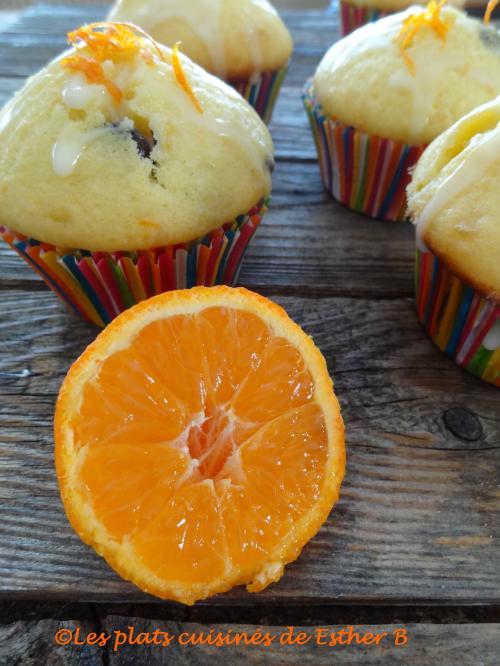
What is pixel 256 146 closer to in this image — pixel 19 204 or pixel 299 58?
pixel 19 204

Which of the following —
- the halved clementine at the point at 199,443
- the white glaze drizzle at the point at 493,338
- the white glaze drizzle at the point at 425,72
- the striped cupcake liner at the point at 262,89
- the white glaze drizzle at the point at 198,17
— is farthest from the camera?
the striped cupcake liner at the point at 262,89

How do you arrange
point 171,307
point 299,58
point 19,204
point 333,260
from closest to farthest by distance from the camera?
point 171,307 → point 19,204 → point 333,260 → point 299,58

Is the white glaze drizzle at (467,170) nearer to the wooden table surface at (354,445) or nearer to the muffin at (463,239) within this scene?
the muffin at (463,239)

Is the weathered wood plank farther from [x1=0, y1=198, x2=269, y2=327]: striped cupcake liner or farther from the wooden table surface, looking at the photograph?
[x1=0, y1=198, x2=269, y2=327]: striped cupcake liner

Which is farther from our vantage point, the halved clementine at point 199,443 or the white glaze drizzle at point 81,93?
the white glaze drizzle at point 81,93

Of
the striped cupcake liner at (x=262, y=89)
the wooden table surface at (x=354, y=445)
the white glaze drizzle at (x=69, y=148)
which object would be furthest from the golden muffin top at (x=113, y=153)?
the striped cupcake liner at (x=262, y=89)

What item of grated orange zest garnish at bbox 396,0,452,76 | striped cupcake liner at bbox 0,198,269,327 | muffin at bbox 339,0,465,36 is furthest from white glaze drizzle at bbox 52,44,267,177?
muffin at bbox 339,0,465,36

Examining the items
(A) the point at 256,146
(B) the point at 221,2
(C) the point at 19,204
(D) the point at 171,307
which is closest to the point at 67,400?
(D) the point at 171,307
